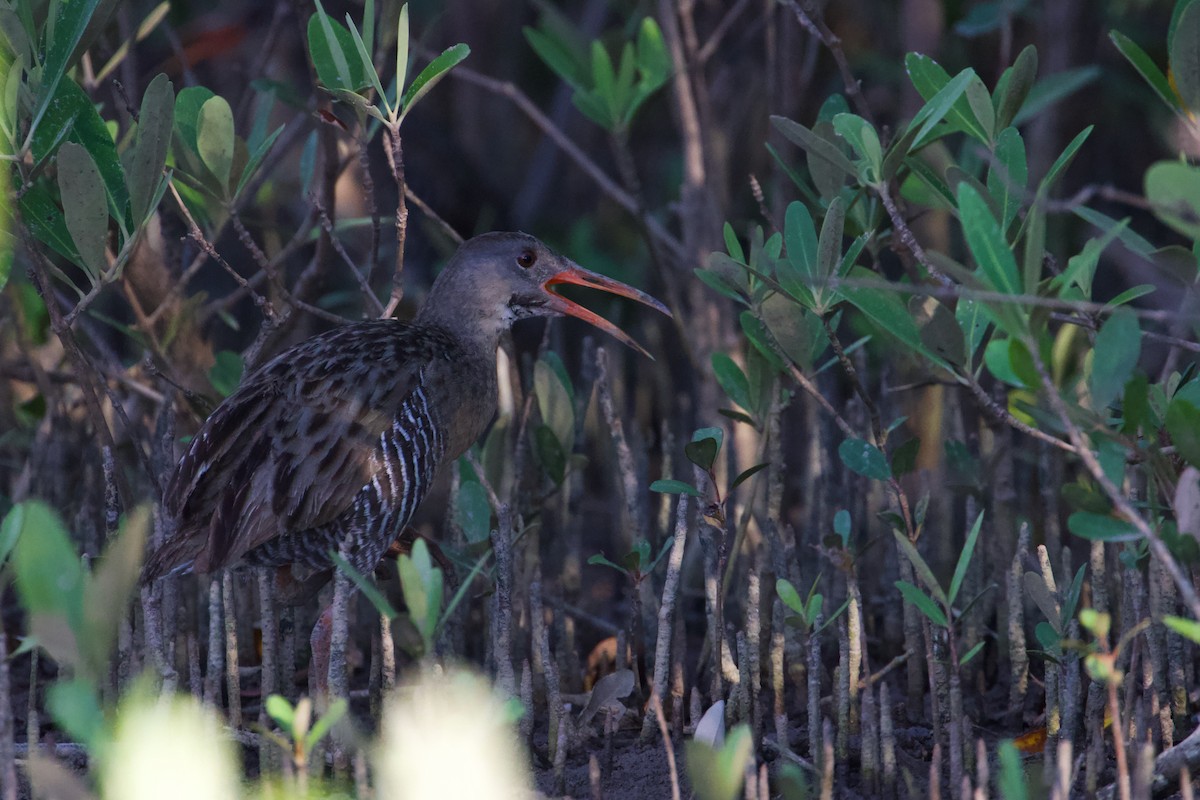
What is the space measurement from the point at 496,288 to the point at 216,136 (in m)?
0.75

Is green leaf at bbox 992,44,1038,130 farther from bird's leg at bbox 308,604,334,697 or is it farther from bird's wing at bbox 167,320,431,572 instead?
bird's leg at bbox 308,604,334,697

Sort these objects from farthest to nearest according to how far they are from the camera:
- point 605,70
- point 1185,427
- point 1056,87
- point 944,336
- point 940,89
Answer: point 1056,87, point 605,70, point 940,89, point 944,336, point 1185,427

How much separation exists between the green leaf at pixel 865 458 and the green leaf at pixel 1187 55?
28.7 inches

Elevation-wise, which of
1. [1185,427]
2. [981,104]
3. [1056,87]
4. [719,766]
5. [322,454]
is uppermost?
[1056,87]

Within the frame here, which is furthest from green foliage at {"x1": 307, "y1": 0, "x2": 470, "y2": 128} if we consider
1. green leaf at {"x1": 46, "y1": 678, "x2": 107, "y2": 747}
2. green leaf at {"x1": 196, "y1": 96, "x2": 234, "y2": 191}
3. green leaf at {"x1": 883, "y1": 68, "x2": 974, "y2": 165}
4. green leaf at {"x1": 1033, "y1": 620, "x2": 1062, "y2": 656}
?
green leaf at {"x1": 1033, "y1": 620, "x2": 1062, "y2": 656}

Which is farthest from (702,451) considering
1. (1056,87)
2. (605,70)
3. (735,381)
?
(1056,87)

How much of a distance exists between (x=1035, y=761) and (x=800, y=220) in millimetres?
967

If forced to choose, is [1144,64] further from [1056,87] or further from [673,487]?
[1056,87]

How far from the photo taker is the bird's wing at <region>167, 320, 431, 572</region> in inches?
99.4

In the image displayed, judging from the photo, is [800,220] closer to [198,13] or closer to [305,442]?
[305,442]

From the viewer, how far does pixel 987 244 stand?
1746 mm

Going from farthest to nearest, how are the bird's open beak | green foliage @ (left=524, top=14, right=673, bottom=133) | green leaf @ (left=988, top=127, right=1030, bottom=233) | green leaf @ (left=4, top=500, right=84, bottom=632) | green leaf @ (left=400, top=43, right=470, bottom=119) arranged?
green foliage @ (left=524, top=14, right=673, bottom=133) < the bird's open beak < green leaf @ (left=400, top=43, right=470, bottom=119) < green leaf @ (left=988, top=127, right=1030, bottom=233) < green leaf @ (left=4, top=500, right=84, bottom=632)

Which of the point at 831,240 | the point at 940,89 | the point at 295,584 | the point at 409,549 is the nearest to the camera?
the point at 831,240

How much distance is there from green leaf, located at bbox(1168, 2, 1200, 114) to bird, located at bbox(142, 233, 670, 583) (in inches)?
56.8
